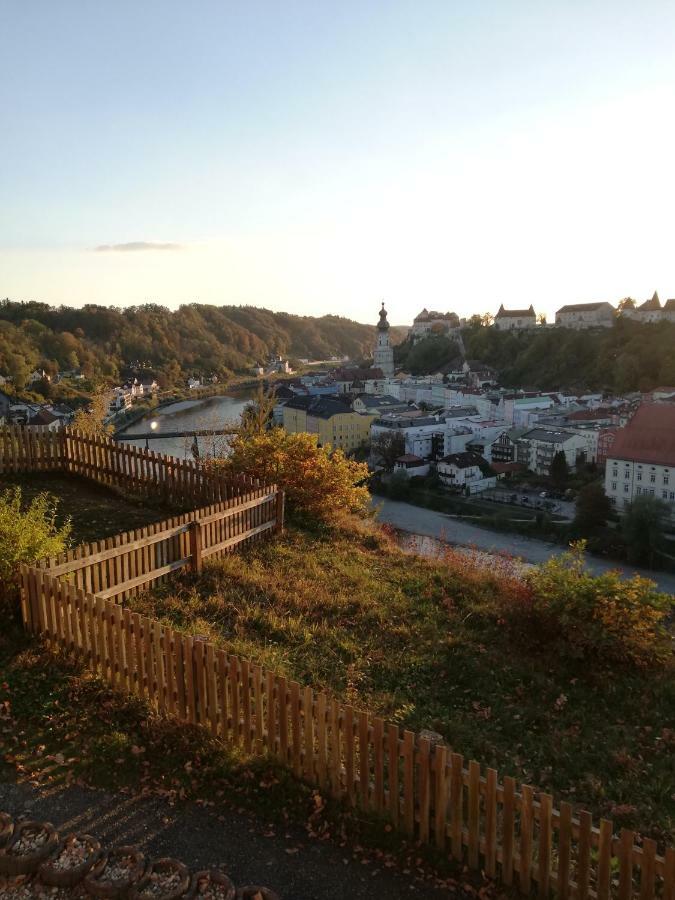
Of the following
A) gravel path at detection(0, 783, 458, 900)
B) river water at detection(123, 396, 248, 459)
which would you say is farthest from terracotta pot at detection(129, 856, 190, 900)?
river water at detection(123, 396, 248, 459)

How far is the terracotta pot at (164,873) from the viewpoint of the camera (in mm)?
3152

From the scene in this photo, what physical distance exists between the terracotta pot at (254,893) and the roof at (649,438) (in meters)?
47.0

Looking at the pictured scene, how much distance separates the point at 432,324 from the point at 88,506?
125 m

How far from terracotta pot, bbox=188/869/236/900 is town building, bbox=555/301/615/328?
341 feet

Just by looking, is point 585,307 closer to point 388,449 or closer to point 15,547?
point 388,449

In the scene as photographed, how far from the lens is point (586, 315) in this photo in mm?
103938

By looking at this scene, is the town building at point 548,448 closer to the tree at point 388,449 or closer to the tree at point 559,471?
the tree at point 559,471

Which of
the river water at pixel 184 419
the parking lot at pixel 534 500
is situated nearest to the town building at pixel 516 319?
the river water at pixel 184 419

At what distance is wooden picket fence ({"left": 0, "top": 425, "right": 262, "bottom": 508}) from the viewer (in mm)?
10016

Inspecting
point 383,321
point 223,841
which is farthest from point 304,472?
point 383,321

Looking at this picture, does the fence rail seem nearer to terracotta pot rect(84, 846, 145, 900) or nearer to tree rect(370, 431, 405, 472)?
terracotta pot rect(84, 846, 145, 900)

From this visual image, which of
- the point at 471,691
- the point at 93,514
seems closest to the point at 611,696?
the point at 471,691

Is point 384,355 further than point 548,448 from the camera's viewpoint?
Yes

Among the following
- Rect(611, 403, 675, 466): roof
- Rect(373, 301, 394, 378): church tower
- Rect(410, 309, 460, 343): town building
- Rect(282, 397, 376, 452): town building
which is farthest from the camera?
Rect(410, 309, 460, 343): town building
